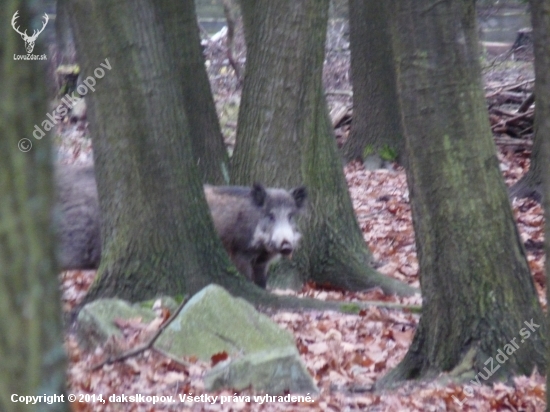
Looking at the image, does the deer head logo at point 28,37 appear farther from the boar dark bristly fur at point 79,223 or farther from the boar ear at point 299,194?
the boar dark bristly fur at point 79,223

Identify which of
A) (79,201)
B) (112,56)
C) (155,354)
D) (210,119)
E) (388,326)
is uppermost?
(112,56)

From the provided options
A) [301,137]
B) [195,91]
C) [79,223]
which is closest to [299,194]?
[301,137]

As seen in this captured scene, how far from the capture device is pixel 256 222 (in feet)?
33.3

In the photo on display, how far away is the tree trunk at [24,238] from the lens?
209cm

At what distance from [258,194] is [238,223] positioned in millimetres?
688

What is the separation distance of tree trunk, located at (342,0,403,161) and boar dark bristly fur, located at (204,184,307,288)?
7.32 metres

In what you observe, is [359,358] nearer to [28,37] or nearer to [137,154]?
[137,154]

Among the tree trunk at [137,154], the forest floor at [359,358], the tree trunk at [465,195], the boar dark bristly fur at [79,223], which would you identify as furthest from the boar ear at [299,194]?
the tree trunk at [465,195]

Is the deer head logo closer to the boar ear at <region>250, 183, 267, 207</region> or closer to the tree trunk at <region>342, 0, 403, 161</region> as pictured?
the boar ear at <region>250, 183, 267, 207</region>

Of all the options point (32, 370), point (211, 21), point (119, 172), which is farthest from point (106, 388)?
point (211, 21)

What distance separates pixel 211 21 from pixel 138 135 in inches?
915

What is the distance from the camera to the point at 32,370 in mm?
2186

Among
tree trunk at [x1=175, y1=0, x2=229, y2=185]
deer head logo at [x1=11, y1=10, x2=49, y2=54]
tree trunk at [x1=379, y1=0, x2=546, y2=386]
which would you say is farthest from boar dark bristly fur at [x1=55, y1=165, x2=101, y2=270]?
deer head logo at [x1=11, y1=10, x2=49, y2=54]

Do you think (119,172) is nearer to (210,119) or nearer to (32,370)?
(210,119)
